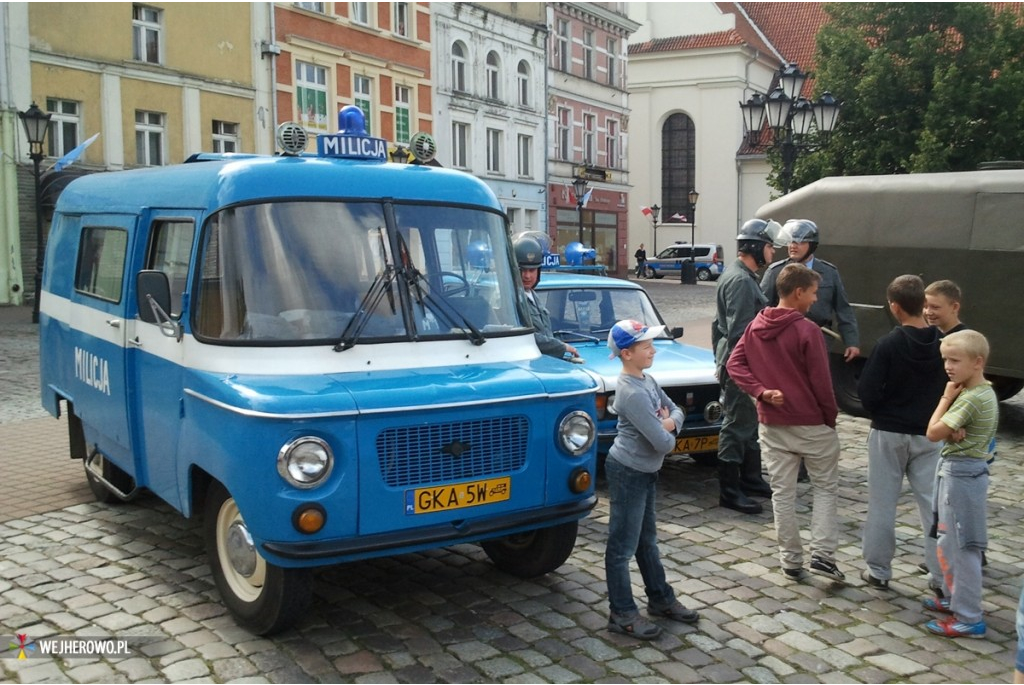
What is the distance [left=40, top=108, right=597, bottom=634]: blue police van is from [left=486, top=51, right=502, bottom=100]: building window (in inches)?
1440

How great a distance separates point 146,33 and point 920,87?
21.5 m

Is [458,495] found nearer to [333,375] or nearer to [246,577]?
[333,375]

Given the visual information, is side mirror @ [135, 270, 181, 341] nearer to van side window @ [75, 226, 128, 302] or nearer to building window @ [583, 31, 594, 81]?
van side window @ [75, 226, 128, 302]

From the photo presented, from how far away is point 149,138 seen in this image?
2878 cm

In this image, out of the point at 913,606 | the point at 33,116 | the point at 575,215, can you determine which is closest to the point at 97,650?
the point at 913,606

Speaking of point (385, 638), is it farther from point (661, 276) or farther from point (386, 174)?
point (661, 276)

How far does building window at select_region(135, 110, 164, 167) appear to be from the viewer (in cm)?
2842

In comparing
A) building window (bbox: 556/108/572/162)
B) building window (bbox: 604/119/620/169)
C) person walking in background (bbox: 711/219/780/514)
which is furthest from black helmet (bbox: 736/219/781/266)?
building window (bbox: 604/119/620/169)

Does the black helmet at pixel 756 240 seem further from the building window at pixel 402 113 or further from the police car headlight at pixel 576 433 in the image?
the building window at pixel 402 113

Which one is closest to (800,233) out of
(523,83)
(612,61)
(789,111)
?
(789,111)

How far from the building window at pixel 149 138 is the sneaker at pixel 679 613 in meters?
25.9

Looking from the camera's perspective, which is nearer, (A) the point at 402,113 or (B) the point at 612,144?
(A) the point at 402,113

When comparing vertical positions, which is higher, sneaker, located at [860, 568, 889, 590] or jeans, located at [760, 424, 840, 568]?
jeans, located at [760, 424, 840, 568]

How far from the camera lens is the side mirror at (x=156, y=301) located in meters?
5.46
